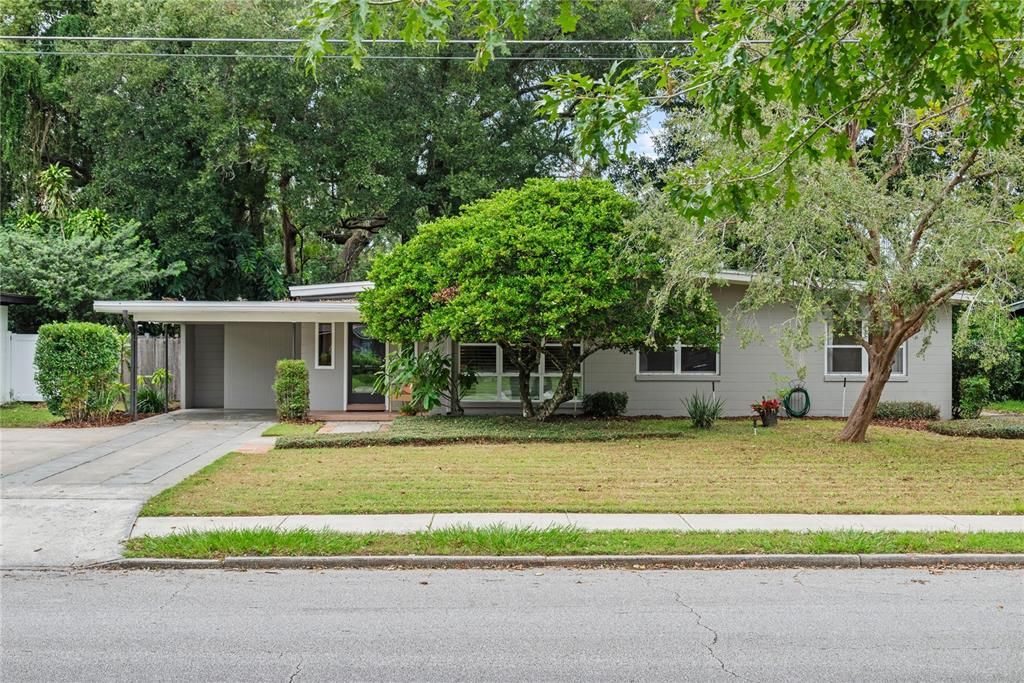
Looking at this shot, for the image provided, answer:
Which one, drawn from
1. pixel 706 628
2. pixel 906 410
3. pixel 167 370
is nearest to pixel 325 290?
pixel 167 370

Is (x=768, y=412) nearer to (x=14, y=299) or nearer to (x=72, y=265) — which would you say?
(x=72, y=265)

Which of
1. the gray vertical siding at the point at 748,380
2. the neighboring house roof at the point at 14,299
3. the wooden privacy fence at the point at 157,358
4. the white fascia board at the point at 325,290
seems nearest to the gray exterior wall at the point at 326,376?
the white fascia board at the point at 325,290

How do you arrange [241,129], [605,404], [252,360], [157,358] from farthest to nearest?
[241,129], [157,358], [252,360], [605,404]

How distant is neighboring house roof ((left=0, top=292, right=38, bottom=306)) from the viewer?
20.9 meters

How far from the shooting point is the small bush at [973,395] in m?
19.4

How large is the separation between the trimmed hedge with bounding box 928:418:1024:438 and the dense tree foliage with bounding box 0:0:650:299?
43.0 feet

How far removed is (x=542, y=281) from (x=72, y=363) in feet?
31.4

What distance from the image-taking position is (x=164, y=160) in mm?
24938

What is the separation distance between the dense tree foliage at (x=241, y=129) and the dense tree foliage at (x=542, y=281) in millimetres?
8958

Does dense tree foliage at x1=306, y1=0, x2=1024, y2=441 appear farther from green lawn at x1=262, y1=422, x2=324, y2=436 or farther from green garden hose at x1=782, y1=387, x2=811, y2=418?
green lawn at x1=262, y1=422, x2=324, y2=436

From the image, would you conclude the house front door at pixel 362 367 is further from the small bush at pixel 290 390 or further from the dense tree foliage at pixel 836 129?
the dense tree foliage at pixel 836 129

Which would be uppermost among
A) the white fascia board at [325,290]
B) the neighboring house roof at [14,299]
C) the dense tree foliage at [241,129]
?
the dense tree foliage at [241,129]

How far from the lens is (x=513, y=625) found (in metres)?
5.57

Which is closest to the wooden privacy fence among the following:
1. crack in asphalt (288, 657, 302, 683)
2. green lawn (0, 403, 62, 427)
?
green lawn (0, 403, 62, 427)
